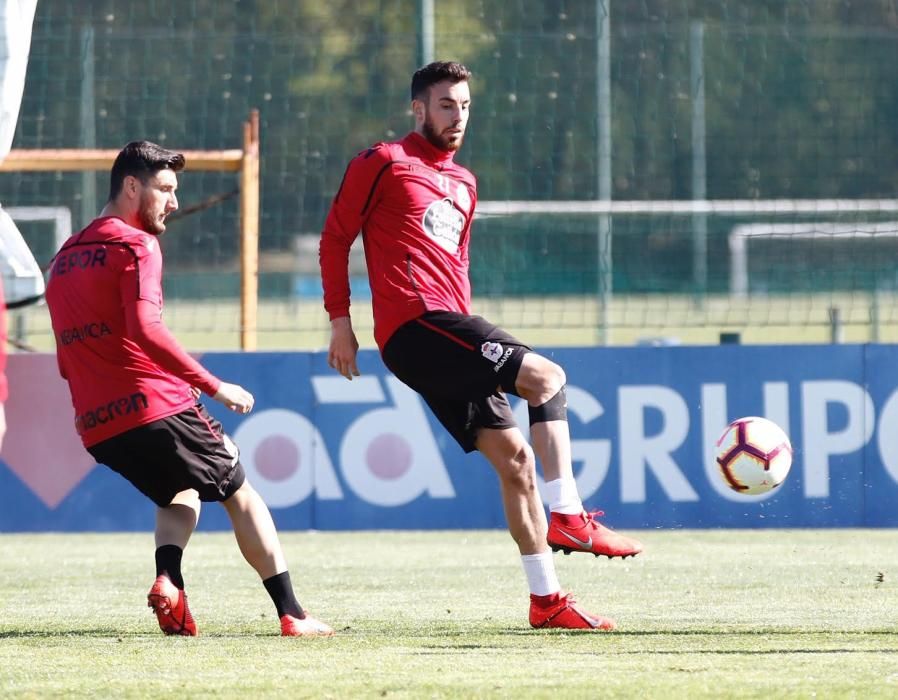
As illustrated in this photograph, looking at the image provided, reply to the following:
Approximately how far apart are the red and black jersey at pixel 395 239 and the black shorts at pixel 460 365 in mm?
78

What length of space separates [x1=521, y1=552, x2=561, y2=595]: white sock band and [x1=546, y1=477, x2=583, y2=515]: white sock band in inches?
13.2

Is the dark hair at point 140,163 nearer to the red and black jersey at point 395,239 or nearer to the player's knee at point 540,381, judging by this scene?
the red and black jersey at point 395,239

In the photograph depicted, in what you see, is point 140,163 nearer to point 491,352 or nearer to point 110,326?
point 110,326

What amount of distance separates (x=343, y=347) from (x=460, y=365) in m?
0.49

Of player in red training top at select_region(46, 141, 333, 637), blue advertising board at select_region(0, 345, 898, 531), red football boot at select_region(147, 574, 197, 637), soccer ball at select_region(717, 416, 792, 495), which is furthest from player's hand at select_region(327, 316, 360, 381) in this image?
blue advertising board at select_region(0, 345, 898, 531)

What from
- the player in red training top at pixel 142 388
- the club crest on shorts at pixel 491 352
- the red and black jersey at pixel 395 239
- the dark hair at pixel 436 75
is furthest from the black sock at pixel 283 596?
the dark hair at pixel 436 75

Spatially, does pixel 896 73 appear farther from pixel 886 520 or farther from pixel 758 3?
pixel 886 520

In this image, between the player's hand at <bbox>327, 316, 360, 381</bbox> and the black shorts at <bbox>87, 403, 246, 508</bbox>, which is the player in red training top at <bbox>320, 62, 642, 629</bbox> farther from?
the black shorts at <bbox>87, 403, 246, 508</bbox>

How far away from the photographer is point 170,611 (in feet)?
20.4

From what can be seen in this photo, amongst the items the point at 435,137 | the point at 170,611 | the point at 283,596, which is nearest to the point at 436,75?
the point at 435,137

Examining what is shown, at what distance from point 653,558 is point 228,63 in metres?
5.93

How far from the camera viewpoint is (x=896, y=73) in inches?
521

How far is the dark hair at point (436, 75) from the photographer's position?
6465mm

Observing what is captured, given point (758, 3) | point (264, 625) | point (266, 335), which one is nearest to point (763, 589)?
point (264, 625)
